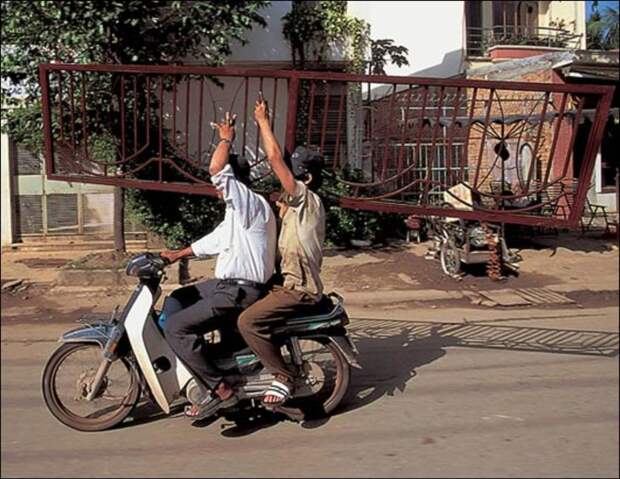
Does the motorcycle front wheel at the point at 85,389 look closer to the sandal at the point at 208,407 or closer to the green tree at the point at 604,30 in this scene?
the sandal at the point at 208,407

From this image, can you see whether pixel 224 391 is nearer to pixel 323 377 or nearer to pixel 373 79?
pixel 323 377

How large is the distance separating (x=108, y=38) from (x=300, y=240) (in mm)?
6374

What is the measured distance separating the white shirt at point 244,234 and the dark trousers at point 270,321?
14cm

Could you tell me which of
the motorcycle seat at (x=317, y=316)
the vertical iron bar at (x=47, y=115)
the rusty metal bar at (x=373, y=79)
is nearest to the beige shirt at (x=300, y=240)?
the motorcycle seat at (x=317, y=316)

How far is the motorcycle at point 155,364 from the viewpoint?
424cm

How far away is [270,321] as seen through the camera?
433 cm

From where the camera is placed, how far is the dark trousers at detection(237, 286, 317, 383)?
Result: 4.30 metres

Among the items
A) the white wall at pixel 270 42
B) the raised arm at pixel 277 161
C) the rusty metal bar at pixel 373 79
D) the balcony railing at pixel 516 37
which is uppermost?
the balcony railing at pixel 516 37

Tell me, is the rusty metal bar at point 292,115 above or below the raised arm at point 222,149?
above

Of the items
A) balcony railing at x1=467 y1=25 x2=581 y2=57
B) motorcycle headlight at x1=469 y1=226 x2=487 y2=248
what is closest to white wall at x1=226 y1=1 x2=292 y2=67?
motorcycle headlight at x1=469 y1=226 x2=487 y2=248

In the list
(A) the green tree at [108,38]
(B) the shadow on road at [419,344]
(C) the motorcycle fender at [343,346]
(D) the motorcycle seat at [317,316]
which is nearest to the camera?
(D) the motorcycle seat at [317,316]

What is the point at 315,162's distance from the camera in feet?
14.8

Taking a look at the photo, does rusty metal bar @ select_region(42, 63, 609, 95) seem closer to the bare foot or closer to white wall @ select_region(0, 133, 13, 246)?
the bare foot

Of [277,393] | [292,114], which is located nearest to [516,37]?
[292,114]
